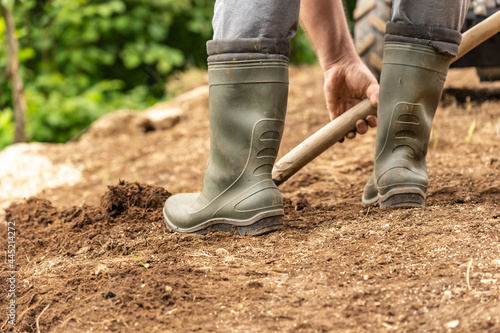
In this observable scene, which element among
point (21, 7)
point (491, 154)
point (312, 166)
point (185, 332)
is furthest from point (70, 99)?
point (185, 332)

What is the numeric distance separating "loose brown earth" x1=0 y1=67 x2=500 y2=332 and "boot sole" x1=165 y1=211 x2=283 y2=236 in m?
0.03

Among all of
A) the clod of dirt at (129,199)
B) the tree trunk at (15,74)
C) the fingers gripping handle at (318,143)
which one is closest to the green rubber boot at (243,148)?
the fingers gripping handle at (318,143)

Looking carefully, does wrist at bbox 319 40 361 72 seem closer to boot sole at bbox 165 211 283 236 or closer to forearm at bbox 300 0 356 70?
forearm at bbox 300 0 356 70

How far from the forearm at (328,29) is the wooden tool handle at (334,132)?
255mm

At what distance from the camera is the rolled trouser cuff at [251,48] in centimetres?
159

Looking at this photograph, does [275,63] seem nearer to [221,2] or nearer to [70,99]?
[221,2]

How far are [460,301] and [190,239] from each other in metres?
0.84

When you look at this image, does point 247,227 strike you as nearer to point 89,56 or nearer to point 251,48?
point 251,48

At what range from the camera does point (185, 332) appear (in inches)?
46.1

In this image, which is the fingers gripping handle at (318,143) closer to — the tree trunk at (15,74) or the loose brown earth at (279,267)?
the loose brown earth at (279,267)

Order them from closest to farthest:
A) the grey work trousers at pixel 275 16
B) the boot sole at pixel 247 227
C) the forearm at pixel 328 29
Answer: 1. the grey work trousers at pixel 275 16
2. the boot sole at pixel 247 227
3. the forearm at pixel 328 29

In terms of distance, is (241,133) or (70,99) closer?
(241,133)

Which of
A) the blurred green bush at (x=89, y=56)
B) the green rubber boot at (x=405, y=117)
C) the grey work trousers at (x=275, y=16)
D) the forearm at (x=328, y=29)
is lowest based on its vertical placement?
the blurred green bush at (x=89, y=56)

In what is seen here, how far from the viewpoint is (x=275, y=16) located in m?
1.58
